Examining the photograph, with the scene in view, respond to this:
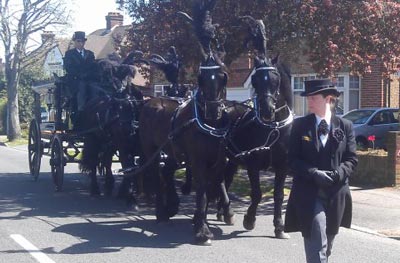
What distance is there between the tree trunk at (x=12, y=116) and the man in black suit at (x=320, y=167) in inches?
1364

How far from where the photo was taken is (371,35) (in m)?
12.4

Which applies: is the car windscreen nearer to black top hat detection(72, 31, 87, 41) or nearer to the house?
the house

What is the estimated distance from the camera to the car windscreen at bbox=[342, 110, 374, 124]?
74.1 feet

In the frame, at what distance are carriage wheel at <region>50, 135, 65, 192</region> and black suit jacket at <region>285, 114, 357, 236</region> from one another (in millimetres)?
8192

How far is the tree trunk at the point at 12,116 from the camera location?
38.8 metres

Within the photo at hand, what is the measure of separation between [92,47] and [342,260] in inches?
2202

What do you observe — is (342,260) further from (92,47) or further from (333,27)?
(92,47)

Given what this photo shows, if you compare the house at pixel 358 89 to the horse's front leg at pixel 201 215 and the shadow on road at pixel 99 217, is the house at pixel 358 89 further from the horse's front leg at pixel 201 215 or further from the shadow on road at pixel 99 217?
the horse's front leg at pixel 201 215

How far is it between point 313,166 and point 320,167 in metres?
0.06

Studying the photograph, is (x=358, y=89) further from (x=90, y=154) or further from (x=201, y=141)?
(x=201, y=141)

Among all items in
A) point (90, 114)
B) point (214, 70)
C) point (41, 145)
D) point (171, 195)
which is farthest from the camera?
point (41, 145)

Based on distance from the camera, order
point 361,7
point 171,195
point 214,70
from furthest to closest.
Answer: point 361,7 < point 171,195 < point 214,70

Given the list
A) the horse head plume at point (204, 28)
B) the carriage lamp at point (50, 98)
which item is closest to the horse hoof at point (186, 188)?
the horse head plume at point (204, 28)

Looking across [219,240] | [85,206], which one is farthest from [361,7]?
[85,206]
